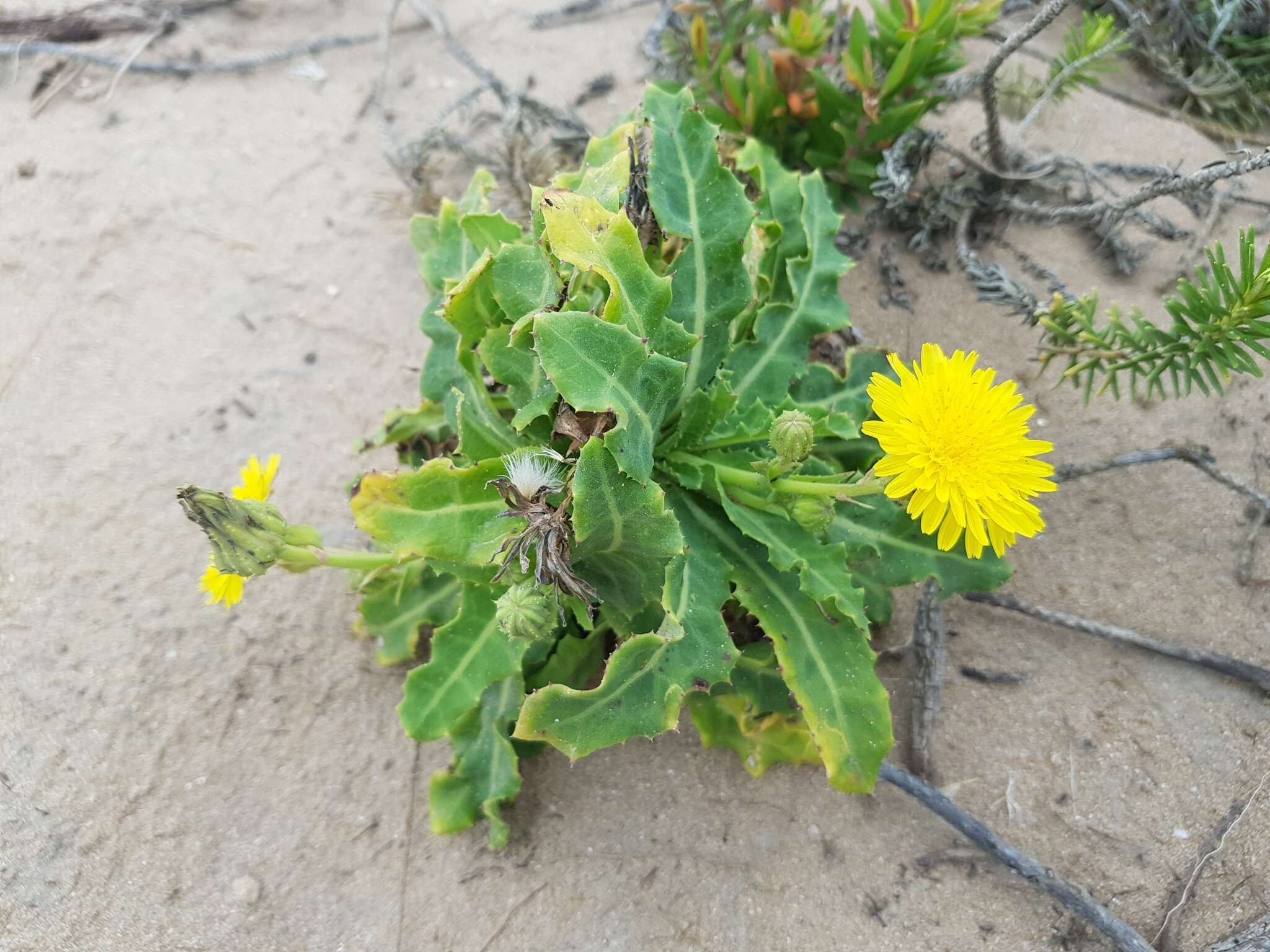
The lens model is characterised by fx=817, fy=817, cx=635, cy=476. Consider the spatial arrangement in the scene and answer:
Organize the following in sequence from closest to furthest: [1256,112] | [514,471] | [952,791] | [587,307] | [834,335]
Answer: [514,471] → [587,307] → [952,791] → [834,335] → [1256,112]

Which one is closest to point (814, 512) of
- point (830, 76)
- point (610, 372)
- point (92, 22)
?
point (610, 372)

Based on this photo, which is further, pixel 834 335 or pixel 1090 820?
pixel 834 335

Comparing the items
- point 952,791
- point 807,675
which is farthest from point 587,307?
point 952,791

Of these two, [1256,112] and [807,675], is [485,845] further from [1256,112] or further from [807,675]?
[1256,112]

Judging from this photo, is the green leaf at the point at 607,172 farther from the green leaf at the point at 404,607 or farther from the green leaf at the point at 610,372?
the green leaf at the point at 404,607

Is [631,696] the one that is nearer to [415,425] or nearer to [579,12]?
[415,425]

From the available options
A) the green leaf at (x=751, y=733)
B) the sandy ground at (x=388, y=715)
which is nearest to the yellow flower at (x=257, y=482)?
the sandy ground at (x=388, y=715)

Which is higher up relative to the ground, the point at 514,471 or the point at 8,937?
the point at 514,471

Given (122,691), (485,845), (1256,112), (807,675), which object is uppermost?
(1256,112)

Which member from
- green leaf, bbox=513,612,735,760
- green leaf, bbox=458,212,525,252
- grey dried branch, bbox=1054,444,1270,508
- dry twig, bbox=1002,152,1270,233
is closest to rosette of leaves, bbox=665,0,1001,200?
dry twig, bbox=1002,152,1270,233

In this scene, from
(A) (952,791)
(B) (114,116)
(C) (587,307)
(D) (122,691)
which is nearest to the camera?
(C) (587,307)
